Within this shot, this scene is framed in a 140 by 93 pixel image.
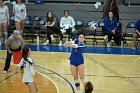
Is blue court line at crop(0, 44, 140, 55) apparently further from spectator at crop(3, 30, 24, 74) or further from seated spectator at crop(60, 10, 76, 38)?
spectator at crop(3, 30, 24, 74)

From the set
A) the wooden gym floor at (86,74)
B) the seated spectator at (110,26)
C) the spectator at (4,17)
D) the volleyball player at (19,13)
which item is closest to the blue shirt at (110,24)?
the seated spectator at (110,26)

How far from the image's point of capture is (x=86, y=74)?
11477 mm

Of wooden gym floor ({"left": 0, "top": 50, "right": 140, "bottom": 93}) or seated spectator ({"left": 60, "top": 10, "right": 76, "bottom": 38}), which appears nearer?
wooden gym floor ({"left": 0, "top": 50, "right": 140, "bottom": 93})

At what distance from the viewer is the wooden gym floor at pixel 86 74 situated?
9.97 metres

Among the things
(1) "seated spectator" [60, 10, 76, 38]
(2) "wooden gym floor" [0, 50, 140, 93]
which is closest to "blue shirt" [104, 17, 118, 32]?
(1) "seated spectator" [60, 10, 76, 38]

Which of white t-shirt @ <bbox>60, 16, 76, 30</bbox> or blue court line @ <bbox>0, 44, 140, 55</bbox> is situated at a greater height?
white t-shirt @ <bbox>60, 16, 76, 30</bbox>

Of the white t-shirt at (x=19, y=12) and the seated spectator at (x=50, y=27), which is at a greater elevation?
the white t-shirt at (x=19, y=12)

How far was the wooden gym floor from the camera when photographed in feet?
32.7

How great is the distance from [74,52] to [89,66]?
11.7 feet

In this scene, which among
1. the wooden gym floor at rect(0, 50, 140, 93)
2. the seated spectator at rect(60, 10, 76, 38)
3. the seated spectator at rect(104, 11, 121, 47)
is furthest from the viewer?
the seated spectator at rect(60, 10, 76, 38)

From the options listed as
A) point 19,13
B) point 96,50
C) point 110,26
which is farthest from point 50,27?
point 110,26

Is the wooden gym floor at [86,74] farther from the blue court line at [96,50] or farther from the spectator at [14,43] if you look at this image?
the spectator at [14,43]

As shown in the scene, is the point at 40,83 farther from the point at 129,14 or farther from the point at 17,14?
the point at 129,14

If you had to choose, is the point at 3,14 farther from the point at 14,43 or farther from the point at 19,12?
the point at 14,43
